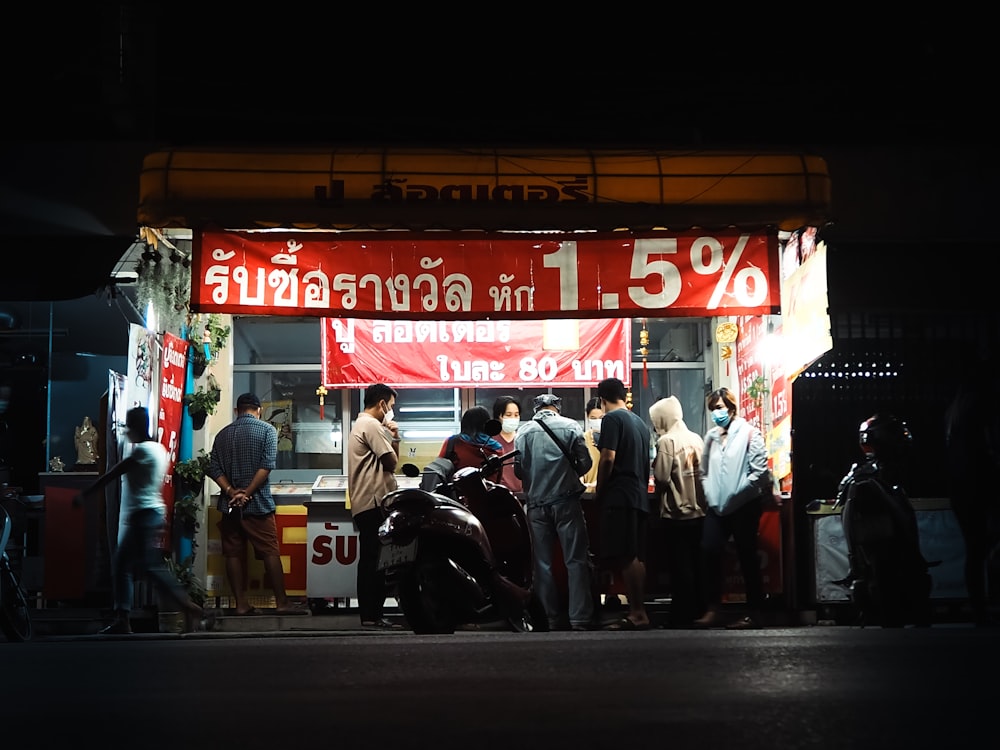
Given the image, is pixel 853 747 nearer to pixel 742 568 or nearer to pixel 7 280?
pixel 742 568

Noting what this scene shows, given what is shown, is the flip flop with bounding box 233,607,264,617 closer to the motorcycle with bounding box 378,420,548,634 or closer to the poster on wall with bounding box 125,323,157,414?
the poster on wall with bounding box 125,323,157,414

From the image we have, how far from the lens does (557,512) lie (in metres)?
11.0

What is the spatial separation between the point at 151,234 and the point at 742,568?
246 inches

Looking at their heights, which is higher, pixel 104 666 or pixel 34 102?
pixel 34 102

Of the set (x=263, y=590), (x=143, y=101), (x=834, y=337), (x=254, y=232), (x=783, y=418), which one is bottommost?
(x=263, y=590)

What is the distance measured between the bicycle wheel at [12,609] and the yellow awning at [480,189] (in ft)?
11.0

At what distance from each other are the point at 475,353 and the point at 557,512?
11.2ft

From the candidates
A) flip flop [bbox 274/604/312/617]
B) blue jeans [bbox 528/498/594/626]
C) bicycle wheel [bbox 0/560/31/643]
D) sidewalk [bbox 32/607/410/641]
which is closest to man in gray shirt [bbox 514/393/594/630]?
blue jeans [bbox 528/498/594/626]

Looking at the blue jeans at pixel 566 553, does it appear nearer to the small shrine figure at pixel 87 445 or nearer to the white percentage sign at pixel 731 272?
the white percentage sign at pixel 731 272

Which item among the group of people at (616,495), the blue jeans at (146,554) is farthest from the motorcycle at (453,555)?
the blue jeans at (146,554)

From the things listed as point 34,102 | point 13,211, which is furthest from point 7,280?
point 34,102

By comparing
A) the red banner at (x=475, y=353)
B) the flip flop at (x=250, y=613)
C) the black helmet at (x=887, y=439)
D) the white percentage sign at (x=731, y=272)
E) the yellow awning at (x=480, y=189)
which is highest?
the yellow awning at (x=480, y=189)

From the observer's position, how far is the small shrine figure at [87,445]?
41.5 ft

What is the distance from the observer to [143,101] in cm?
1351
